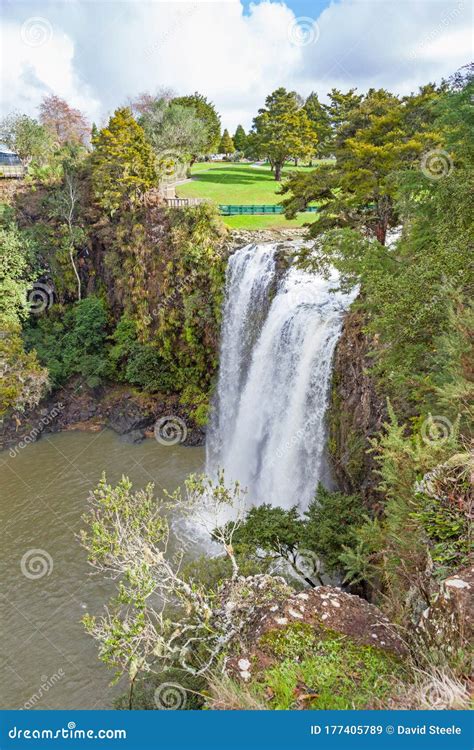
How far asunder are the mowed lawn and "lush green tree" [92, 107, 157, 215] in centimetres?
531

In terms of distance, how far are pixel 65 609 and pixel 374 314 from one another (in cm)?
1149

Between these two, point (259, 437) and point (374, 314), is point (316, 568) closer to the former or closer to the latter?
point (374, 314)

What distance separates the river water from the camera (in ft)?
37.3

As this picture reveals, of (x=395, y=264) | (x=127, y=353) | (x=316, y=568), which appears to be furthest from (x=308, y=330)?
(x=127, y=353)

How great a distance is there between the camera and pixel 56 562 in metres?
15.2

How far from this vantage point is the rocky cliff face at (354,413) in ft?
39.0

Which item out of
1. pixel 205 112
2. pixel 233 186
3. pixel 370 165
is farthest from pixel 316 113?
pixel 370 165

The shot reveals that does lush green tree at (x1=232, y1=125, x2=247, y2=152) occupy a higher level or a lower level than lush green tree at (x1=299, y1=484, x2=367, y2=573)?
higher
